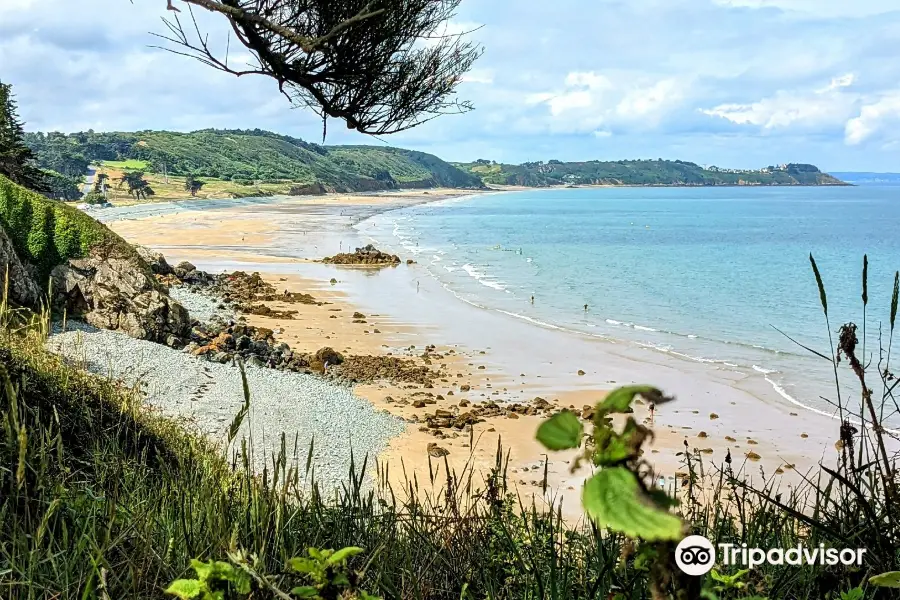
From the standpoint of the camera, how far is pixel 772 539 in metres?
2.18

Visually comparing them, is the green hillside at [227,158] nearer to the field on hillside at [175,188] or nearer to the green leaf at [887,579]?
the field on hillside at [175,188]

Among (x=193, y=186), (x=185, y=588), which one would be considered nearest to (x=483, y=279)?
(x=185, y=588)

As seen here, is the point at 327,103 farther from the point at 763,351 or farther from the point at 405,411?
the point at 763,351

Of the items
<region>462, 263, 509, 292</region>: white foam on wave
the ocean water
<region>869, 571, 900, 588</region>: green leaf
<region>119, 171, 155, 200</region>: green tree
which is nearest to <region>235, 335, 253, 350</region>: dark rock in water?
the ocean water

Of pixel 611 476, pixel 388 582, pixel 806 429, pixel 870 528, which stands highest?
pixel 611 476

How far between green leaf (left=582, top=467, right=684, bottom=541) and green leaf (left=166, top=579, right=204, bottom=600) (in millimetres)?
788

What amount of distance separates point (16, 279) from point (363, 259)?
20.7 m

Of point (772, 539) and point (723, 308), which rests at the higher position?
point (772, 539)

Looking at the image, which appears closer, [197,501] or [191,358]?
[197,501]

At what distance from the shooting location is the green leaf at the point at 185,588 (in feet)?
4.01

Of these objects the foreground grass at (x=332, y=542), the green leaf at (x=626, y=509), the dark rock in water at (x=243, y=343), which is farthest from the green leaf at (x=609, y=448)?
the dark rock in water at (x=243, y=343)

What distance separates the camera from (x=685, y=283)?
29.5 meters

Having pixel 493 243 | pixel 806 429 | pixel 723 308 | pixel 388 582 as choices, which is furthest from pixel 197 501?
pixel 493 243

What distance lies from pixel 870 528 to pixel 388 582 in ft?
3.79
